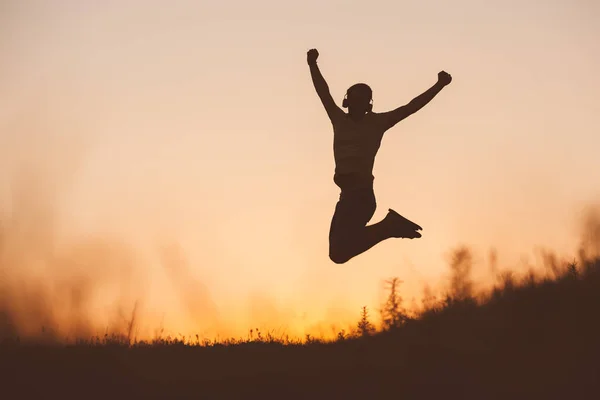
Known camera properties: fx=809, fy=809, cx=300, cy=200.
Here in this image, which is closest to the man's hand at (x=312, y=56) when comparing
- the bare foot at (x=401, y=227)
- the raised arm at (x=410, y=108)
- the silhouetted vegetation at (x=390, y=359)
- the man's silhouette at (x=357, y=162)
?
the man's silhouette at (x=357, y=162)

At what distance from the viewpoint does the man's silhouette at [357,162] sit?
9.38m

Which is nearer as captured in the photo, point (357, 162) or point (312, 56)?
point (357, 162)

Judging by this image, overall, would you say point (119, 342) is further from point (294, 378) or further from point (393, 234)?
point (393, 234)

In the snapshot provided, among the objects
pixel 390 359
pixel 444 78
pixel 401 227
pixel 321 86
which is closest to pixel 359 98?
pixel 321 86

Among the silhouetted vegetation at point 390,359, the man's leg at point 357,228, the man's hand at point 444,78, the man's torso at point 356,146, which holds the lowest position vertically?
the silhouetted vegetation at point 390,359

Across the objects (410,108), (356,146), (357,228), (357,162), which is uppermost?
(410,108)

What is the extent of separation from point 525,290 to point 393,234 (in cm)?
313

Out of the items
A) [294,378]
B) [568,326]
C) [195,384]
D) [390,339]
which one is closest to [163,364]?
[195,384]

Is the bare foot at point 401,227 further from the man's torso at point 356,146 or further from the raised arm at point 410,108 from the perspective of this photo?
the raised arm at point 410,108

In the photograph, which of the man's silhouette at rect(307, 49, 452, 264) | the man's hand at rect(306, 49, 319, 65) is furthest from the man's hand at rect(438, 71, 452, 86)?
the man's hand at rect(306, 49, 319, 65)

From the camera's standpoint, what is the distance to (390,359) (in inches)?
387

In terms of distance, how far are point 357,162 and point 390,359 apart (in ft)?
8.05

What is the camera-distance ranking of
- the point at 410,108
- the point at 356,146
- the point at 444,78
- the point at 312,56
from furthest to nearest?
1. the point at 312,56
2. the point at 444,78
3. the point at 410,108
4. the point at 356,146

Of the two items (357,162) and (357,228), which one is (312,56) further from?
(357,228)
